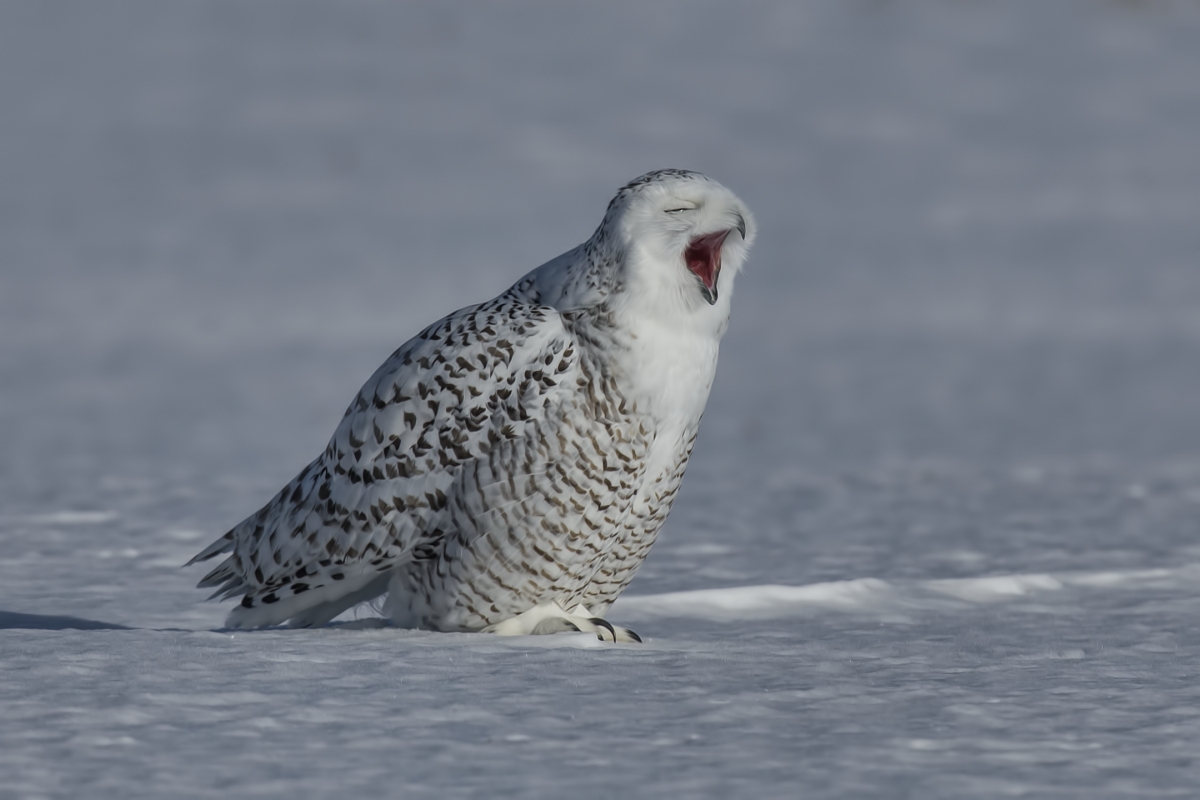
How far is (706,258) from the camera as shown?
3.67 metres

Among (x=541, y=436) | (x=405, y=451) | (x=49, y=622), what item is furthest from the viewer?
(x=49, y=622)

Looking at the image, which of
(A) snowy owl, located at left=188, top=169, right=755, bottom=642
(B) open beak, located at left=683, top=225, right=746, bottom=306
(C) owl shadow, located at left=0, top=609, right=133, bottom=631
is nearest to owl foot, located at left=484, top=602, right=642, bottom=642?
(A) snowy owl, located at left=188, top=169, right=755, bottom=642

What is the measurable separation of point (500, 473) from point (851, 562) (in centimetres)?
211

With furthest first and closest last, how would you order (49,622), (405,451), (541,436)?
(49,622) → (405,451) → (541,436)

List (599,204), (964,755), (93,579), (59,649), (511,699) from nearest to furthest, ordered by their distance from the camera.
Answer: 1. (964,755)
2. (511,699)
3. (59,649)
4. (93,579)
5. (599,204)

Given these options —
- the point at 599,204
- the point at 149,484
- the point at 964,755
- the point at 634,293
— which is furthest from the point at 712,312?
the point at 599,204

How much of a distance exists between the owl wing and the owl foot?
27 cm

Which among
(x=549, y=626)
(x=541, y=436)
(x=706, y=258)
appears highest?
(x=706, y=258)

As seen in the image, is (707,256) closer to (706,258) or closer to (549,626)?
(706,258)

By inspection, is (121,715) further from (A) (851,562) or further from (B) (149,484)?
(B) (149,484)

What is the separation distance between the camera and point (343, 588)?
393 centimetres

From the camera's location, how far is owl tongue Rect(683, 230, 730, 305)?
364 centimetres

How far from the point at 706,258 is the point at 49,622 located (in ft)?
6.64

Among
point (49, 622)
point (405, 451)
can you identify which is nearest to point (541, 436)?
point (405, 451)
